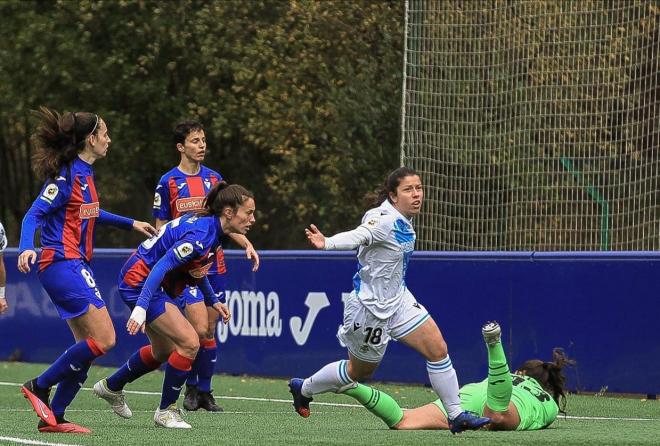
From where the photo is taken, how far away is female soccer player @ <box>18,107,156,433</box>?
8.83 meters

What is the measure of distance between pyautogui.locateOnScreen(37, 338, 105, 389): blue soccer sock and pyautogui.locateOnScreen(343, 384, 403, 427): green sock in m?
1.61

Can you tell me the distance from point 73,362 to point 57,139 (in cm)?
141

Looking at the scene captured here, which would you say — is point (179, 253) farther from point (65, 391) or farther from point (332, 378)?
point (332, 378)

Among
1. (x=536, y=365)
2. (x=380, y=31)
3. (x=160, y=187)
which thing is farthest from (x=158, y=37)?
(x=536, y=365)

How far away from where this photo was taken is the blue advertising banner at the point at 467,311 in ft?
42.1

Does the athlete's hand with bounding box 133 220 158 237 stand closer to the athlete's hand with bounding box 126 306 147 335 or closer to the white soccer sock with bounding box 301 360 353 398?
the athlete's hand with bounding box 126 306 147 335

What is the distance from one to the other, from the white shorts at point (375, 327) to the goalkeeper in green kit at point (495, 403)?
0.24m

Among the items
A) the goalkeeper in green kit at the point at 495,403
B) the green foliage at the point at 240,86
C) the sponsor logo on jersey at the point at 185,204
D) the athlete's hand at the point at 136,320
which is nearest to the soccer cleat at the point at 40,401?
the athlete's hand at the point at 136,320

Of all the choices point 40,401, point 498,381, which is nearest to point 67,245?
point 40,401

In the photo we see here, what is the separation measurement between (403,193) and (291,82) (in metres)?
15.2

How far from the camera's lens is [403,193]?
8.93m

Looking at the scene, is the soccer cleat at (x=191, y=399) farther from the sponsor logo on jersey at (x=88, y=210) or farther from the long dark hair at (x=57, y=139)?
the long dark hair at (x=57, y=139)

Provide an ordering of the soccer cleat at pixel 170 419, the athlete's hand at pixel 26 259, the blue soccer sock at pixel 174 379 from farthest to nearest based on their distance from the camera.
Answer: the blue soccer sock at pixel 174 379 → the soccer cleat at pixel 170 419 → the athlete's hand at pixel 26 259

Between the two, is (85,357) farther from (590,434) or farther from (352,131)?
(352,131)
